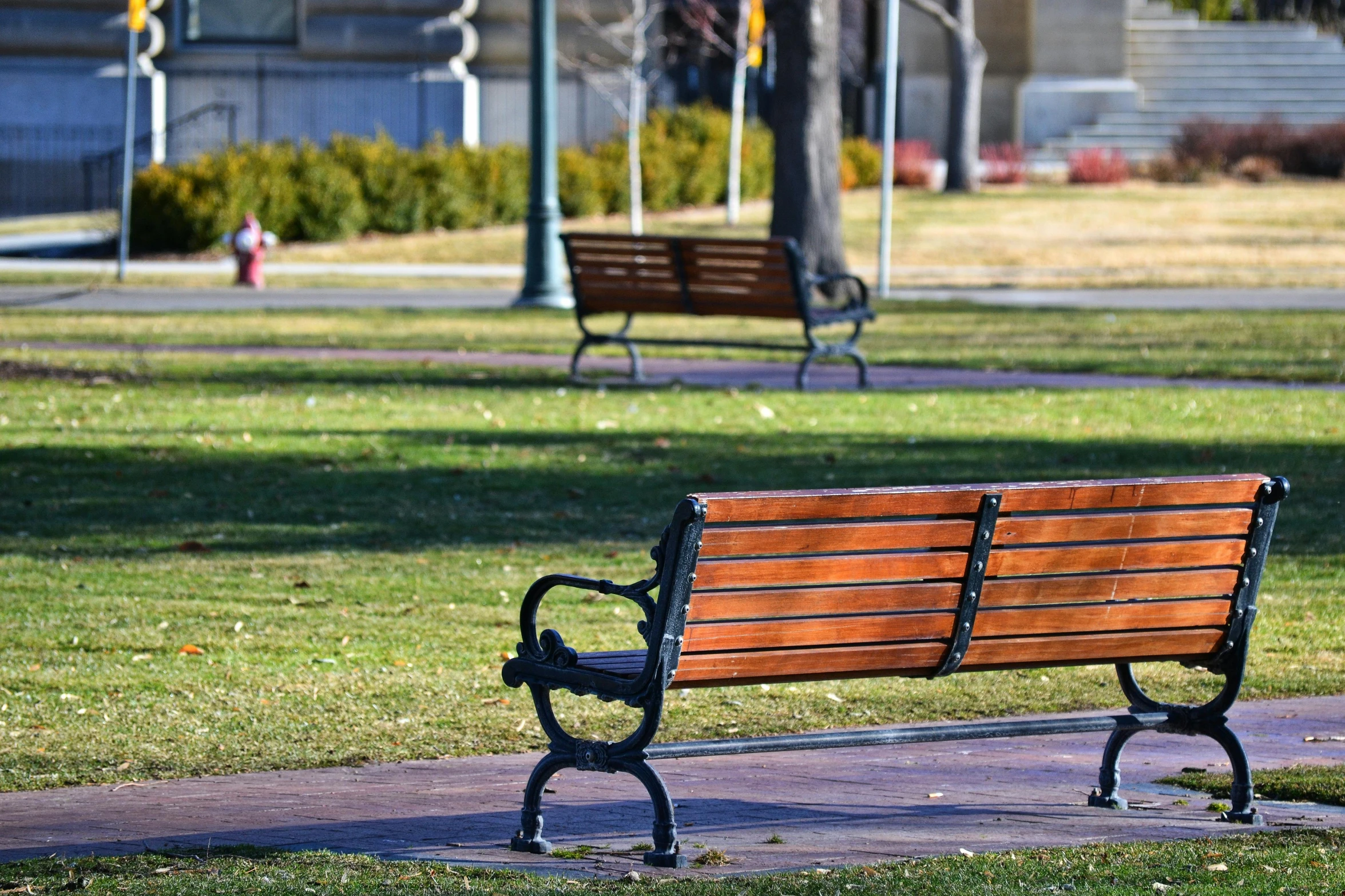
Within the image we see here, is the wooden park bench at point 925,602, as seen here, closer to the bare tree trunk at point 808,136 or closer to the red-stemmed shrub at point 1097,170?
the bare tree trunk at point 808,136

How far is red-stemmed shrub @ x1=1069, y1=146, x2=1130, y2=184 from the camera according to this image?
40.2 metres

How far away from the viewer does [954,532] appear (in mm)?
5230

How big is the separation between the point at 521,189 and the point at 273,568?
2421 cm

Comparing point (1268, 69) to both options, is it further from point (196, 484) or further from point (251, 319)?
point (196, 484)

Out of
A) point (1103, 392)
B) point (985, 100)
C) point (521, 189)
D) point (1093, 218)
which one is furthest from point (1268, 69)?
point (1103, 392)

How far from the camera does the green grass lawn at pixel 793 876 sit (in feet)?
15.0

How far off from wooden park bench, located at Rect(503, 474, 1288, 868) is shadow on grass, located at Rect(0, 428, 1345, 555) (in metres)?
4.39

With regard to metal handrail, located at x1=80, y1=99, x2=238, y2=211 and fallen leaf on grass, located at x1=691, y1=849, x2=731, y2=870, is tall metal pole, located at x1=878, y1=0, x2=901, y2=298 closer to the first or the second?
metal handrail, located at x1=80, y1=99, x2=238, y2=211

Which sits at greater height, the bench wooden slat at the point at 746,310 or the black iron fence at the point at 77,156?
the black iron fence at the point at 77,156

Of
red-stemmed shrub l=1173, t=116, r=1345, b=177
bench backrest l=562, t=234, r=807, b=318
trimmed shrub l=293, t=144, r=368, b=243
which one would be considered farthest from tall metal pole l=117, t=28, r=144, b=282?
red-stemmed shrub l=1173, t=116, r=1345, b=177

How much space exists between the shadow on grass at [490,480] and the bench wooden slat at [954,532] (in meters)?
4.48

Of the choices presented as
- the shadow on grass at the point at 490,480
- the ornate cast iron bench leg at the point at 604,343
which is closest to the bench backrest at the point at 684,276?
the ornate cast iron bench leg at the point at 604,343

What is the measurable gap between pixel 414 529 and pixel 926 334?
10.4 m

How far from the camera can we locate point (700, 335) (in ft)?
66.4
